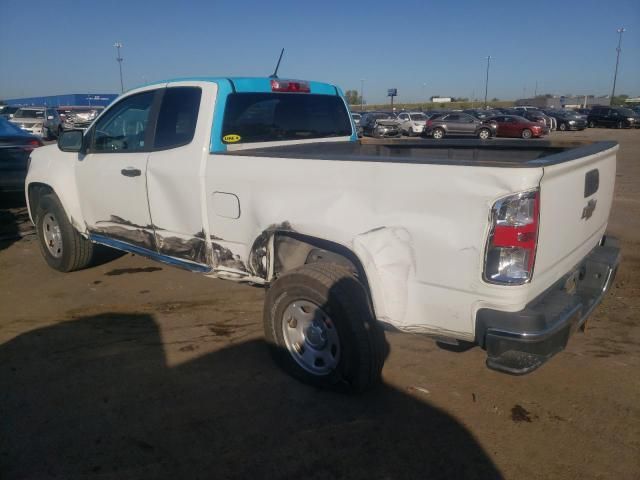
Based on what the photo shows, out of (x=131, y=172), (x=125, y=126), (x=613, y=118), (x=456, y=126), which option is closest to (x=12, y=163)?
(x=125, y=126)

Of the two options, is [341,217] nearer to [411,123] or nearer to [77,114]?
[411,123]

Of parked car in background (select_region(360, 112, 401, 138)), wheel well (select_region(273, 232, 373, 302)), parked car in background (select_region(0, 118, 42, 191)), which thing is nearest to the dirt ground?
wheel well (select_region(273, 232, 373, 302))

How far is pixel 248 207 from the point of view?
3498mm

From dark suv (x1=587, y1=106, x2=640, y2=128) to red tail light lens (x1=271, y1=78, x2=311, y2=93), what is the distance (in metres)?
39.1

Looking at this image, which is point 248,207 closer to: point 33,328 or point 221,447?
point 221,447

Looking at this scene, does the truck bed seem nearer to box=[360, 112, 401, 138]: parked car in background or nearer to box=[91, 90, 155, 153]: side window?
box=[91, 90, 155, 153]: side window

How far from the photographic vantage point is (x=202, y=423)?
118 inches

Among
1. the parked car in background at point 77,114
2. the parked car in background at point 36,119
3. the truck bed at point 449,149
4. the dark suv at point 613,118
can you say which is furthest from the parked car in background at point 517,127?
the truck bed at point 449,149

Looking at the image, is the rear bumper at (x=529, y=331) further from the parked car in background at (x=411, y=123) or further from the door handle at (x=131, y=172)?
the parked car in background at (x=411, y=123)

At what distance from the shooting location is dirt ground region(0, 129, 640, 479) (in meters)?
2.64

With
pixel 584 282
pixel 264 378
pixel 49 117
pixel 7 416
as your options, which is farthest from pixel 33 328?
pixel 49 117

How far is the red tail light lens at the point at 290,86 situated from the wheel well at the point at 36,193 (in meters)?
2.81

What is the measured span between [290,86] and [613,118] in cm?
4011

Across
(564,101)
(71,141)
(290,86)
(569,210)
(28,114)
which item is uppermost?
(290,86)
